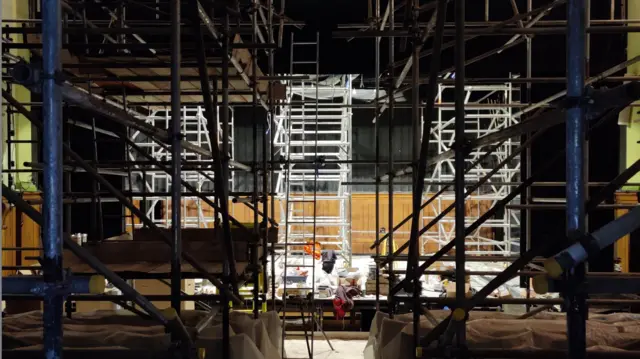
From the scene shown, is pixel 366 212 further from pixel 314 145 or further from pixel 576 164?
pixel 576 164

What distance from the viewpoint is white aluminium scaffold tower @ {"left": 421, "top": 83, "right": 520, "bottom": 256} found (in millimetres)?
8469

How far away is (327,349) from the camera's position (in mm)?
5609

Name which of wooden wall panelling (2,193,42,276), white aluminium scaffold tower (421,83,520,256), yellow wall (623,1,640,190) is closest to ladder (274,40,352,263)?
white aluminium scaffold tower (421,83,520,256)

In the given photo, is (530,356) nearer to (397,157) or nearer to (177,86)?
(177,86)

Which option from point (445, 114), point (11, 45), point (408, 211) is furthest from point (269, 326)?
point (445, 114)

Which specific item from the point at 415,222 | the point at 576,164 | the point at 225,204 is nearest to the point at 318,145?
the point at 225,204

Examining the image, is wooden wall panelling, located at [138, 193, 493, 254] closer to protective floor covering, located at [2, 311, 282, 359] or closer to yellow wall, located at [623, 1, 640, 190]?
yellow wall, located at [623, 1, 640, 190]

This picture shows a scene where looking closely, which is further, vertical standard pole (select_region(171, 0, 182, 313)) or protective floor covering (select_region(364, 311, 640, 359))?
protective floor covering (select_region(364, 311, 640, 359))

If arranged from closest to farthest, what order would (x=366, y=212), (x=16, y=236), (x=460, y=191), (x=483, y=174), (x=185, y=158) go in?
(x=460, y=191), (x=16, y=236), (x=185, y=158), (x=483, y=174), (x=366, y=212)

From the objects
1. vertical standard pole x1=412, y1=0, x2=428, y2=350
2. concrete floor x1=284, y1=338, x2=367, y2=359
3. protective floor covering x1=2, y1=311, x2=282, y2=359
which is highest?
vertical standard pole x1=412, y1=0, x2=428, y2=350

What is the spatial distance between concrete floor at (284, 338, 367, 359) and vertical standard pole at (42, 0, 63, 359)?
4.20 meters

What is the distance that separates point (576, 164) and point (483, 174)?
7770 millimetres

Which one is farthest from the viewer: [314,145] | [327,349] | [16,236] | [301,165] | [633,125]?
[314,145]

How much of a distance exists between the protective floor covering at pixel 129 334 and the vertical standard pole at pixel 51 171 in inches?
43.7
